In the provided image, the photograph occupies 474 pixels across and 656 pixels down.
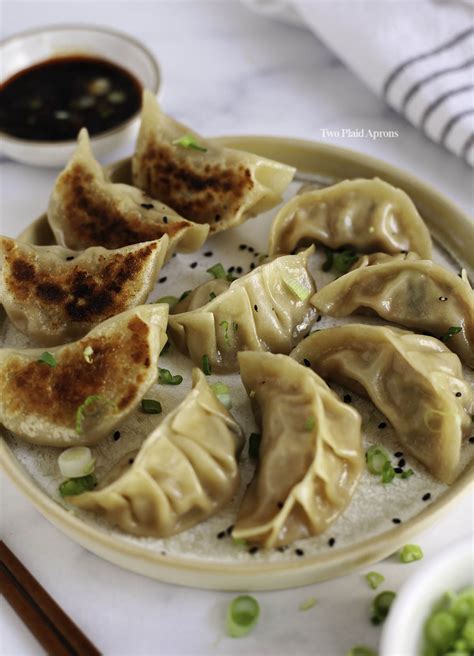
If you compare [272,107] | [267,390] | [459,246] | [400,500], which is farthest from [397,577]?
[272,107]

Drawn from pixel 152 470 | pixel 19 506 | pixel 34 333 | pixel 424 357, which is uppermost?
pixel 424 357

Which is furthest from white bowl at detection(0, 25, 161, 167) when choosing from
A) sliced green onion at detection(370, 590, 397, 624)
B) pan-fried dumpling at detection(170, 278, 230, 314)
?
sliced green onion at detection(370, 590, 397, 624)

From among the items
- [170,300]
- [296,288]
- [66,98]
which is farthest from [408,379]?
[66,98]

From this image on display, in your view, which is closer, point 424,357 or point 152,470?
point 152,470

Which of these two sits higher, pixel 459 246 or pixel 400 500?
pixel 459 246

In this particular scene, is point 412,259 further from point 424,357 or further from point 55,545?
point 55,545
